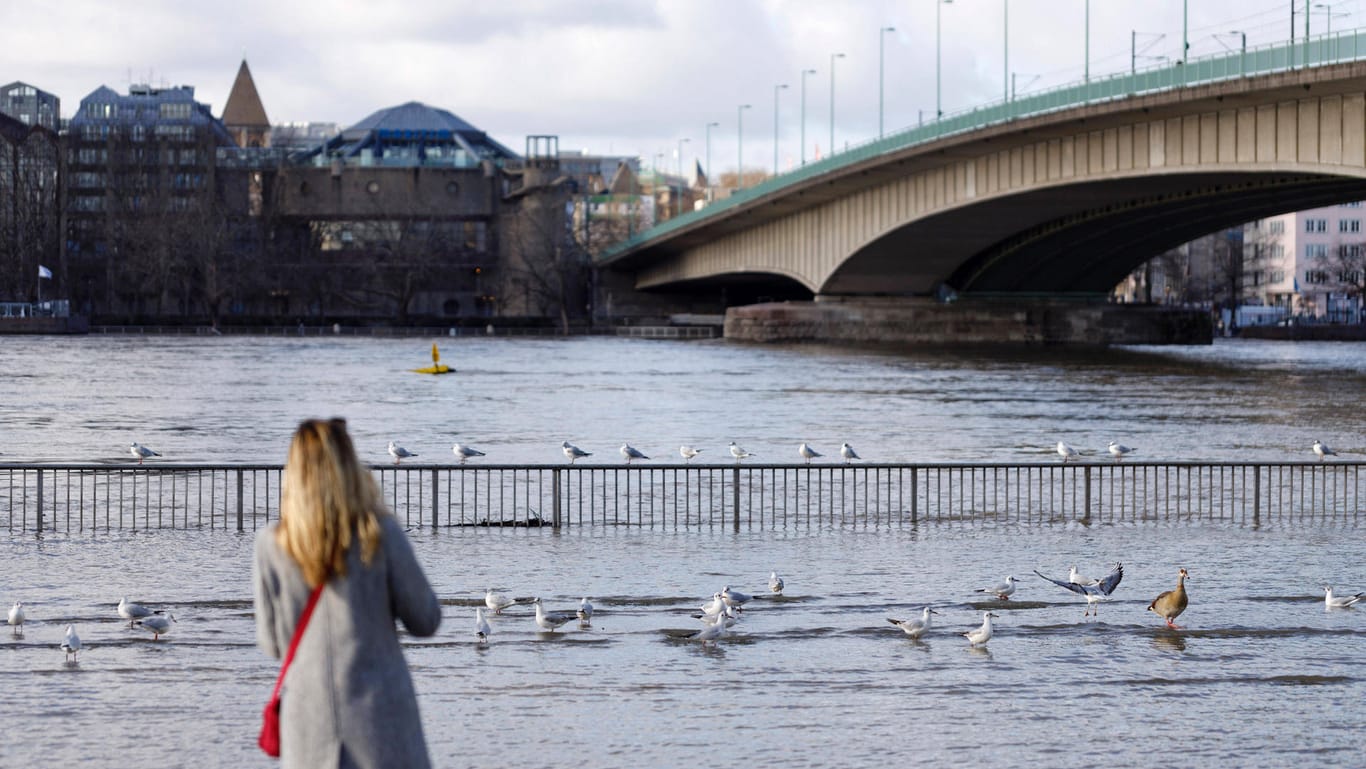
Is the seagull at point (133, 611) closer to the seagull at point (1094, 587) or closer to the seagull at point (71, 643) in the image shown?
the seagull at point (71, 643)

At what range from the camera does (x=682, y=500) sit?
25188 mm

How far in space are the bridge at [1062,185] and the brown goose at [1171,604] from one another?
33.4 m

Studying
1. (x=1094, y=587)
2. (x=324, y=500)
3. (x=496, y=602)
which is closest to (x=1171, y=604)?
(x=1094, y=587)

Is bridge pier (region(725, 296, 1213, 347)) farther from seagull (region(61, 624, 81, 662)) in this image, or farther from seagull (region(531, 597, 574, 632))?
seagull (region(61, 624, 81, 662))

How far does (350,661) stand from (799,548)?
1380cm

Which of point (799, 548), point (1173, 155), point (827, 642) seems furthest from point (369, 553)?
point (1173, 155)

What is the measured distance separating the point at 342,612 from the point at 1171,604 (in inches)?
375

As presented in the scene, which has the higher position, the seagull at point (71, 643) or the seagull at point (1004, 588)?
the seagull at point (1004, 588)

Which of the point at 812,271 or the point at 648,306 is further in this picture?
the point at 648,306

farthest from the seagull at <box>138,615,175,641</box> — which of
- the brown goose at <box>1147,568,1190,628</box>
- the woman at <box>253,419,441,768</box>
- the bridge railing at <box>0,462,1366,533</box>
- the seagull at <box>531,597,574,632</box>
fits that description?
the woman at <box>253,419,441,768</box>

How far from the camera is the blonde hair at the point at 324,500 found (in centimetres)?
566

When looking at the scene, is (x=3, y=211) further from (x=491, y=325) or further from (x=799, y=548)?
(x=799, y=548)

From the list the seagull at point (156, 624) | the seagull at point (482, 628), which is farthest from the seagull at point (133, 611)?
the seagull at point (482, 628)

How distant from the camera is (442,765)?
33.4 ft
